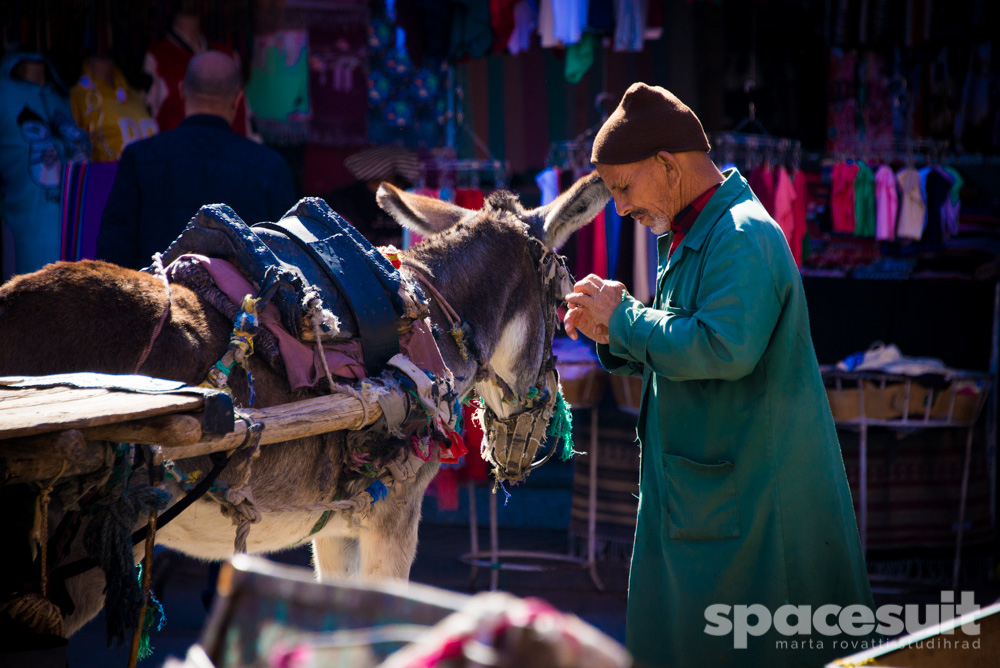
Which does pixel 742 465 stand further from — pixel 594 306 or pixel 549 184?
pixel 549 184

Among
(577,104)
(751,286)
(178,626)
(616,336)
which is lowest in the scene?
(178,626)

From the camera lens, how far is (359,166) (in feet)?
21.5

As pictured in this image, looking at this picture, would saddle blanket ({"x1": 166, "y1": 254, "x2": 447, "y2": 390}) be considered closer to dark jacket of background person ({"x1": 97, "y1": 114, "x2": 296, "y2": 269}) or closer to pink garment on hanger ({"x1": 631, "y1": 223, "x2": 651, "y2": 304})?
dark jacket of background person ({"x1": 97, "y1": 114, "x2": 296, "y2": 269})

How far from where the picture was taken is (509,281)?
3.31 metres

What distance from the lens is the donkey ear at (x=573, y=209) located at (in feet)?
10.9

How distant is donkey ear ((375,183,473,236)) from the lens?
11.7ft

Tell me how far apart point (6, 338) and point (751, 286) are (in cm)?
175

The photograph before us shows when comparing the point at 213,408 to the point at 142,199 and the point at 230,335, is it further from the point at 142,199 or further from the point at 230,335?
the point at 142,199

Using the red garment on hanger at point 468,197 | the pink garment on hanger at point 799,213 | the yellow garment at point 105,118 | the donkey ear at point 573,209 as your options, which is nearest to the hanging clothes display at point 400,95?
the red garment on hanger at point 468,197

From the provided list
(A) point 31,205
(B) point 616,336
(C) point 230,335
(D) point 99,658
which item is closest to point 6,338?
(C) point 230,335

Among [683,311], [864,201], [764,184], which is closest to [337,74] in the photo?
[764,184]

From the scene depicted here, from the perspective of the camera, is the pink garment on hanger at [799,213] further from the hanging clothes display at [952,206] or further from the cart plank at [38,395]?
the cart plank at [38,395]

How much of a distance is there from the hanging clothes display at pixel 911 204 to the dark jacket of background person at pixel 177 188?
4376 mm

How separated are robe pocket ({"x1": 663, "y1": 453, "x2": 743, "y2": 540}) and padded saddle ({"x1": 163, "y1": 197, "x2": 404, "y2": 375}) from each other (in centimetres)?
88
